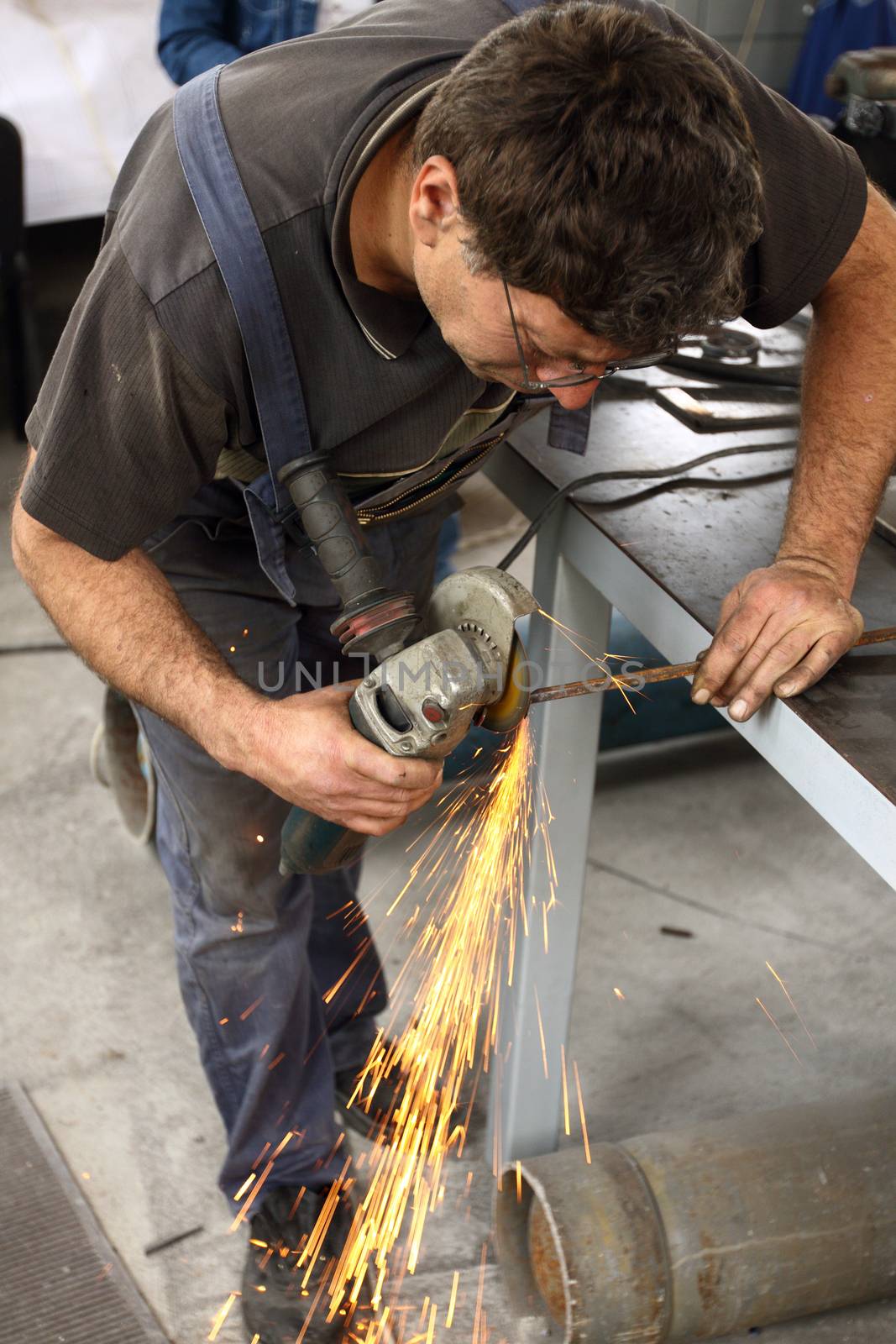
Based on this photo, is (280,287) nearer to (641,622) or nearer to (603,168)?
(603,168)

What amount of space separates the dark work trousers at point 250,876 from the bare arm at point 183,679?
256 millimetres

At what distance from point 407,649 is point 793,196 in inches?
27.5

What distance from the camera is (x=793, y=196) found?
4.81 feet

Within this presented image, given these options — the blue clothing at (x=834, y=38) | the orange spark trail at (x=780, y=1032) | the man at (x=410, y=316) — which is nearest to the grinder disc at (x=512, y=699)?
the man at (x=410, y=316)

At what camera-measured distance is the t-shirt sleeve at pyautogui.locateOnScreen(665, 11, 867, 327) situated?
1451 mm

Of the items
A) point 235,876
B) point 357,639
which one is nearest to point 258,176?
point 357,639

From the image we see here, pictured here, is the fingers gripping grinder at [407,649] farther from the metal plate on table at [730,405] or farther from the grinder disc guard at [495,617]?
the metal plate on table at [730,405]

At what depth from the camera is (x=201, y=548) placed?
1706 millimetres

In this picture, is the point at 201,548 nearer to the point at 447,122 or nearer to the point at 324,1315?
the point at 447,122

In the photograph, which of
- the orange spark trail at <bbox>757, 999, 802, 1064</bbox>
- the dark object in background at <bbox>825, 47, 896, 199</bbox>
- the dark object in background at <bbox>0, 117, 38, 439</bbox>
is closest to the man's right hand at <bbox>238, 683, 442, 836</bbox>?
the orange spark trail at <bbox>757, 999, 802, 1064</bbox>

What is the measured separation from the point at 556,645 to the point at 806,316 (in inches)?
36.6

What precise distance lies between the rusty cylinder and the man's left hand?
0.72m

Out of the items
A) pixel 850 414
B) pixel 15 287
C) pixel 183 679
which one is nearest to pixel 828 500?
pixel 850 414

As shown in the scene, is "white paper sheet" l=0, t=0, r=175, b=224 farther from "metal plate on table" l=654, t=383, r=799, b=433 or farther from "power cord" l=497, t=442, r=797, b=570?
"power cord" l=497, t=442, r=797, b=570
